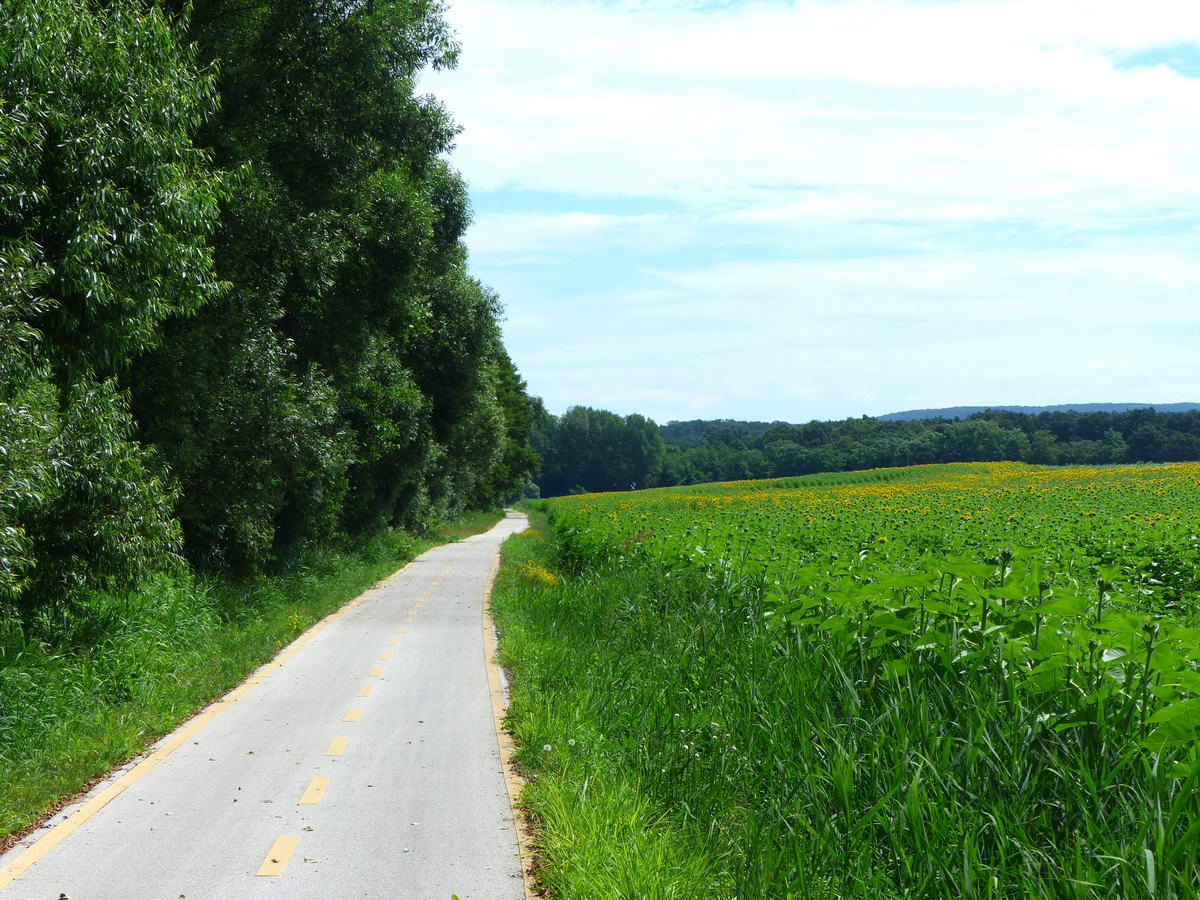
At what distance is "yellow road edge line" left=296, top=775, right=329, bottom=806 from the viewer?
6898 mm

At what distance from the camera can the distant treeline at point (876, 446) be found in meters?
107

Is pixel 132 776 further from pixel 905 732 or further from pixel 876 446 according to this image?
pixel 876 446

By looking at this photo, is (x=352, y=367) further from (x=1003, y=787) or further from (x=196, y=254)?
(x=1003, y=787)

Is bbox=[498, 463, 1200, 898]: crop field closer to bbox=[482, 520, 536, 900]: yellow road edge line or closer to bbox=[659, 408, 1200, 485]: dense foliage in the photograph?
bbox=[482, 520, 536, 900]: yellow road edge line

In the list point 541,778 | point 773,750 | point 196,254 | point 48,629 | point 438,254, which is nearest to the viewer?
point 773,750

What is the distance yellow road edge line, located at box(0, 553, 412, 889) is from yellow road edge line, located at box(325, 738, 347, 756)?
130cm

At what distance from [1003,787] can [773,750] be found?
1815 millimetres

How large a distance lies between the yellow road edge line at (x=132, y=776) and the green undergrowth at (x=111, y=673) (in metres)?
0.14

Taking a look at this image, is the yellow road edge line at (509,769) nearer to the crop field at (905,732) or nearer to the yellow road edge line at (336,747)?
the crop field at (905,732)

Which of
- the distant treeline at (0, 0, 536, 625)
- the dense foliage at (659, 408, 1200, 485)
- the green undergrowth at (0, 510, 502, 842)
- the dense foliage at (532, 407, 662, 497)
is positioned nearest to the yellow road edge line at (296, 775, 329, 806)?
the green undergrowth at (0, 510, 502, 842)

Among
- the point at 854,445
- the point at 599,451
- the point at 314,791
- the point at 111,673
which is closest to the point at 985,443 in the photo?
the point at 854,445

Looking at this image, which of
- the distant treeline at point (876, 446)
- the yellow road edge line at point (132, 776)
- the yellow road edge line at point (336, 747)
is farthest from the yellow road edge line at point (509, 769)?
the distant treeline at point (876, 446)

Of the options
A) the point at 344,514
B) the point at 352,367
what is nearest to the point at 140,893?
the point at 352,367

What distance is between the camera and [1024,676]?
4641 millimetres
